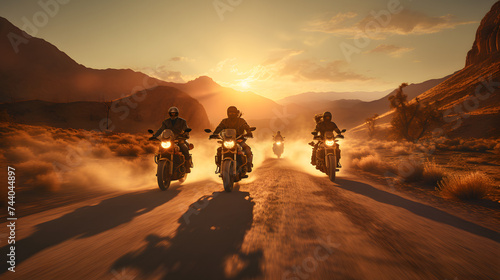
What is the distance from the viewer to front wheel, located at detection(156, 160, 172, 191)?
21.9 feet

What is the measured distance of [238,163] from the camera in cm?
708

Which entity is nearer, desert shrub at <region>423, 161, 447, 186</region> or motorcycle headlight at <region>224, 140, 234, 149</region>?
motorcycle headlight at <region>224, 140, 234, 149</region>

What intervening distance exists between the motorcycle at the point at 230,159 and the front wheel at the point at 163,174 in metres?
1.59

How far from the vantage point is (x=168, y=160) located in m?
6.99

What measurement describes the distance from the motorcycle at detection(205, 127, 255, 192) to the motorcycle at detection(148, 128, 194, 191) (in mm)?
1302

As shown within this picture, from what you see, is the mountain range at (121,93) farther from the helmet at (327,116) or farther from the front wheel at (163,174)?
the front wheel at (163,174)

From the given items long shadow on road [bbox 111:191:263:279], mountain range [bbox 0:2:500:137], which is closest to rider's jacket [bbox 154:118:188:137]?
long shadow on road [bbox 111:191:263:279]

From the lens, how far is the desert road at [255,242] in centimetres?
212

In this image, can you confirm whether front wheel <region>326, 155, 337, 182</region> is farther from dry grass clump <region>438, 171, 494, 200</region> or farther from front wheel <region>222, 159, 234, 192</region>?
front wheel <region>222, 159, 234, 192</region>

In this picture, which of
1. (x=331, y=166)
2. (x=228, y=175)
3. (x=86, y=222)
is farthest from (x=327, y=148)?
(x=86, y=222)
